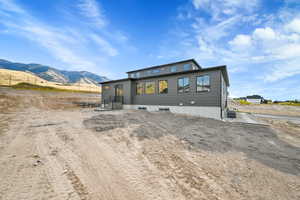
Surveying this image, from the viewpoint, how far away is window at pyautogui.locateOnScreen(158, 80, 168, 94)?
1077 cm

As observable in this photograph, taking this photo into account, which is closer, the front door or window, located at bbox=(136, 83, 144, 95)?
window, located at bbox=(136, 83, 144, 95)

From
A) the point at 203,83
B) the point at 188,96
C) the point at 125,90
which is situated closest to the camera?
the point at 203,83

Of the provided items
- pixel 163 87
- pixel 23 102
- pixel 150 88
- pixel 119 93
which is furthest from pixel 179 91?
pixel 23 102

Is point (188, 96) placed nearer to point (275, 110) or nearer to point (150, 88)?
point (150, 88)

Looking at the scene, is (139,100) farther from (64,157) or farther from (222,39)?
(222,39)

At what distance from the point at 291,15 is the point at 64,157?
1451cm

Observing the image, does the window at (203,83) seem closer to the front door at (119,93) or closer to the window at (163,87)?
the window at (163,87)

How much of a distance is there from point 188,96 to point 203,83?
159 cm

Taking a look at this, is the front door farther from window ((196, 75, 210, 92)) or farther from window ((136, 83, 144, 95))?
window ((196, 75, 210, 92))

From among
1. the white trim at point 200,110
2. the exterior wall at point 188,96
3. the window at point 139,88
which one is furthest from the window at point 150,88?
the white trim at point 200,110

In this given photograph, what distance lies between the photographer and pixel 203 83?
8883 mm

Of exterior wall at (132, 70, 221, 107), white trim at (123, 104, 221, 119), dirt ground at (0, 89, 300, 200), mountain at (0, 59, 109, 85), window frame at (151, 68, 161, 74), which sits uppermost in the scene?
mountain at (0, 59, 109, 85)

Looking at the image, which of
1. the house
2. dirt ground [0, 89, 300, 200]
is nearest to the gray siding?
the house

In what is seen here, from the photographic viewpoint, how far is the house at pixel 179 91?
8.43 meters
